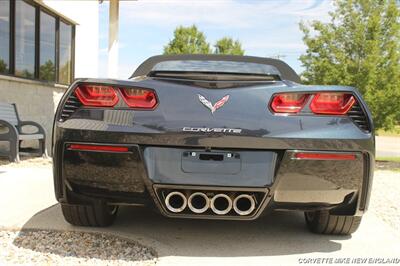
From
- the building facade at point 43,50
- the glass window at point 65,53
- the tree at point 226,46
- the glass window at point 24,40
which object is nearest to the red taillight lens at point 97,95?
the building facade at point 43,50

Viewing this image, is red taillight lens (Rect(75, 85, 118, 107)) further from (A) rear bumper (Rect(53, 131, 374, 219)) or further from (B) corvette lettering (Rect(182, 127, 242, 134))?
(B) corvette lettering (Rect(182, 127, 242, 134))

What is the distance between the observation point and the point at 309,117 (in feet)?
A: 9.71

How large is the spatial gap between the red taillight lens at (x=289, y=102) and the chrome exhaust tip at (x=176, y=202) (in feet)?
2.53

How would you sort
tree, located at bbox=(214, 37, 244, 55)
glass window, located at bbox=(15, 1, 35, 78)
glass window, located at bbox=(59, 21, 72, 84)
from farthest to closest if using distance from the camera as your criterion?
1. tree, located at bbox=(214, 37, 244, 55)
2. glass window, located at bbox=(59, 21, 72, 84)
3. glass window, located at bbox=(15, 1, 35, 78)

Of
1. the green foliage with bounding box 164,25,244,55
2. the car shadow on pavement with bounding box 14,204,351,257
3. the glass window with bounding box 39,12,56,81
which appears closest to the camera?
the car shadow on pavement with bounding box 14,204,351,257

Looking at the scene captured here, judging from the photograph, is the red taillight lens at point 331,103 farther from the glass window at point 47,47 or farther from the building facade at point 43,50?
the glass window at point 47,47

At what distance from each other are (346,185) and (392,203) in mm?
2478

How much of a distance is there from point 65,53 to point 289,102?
10855 mm

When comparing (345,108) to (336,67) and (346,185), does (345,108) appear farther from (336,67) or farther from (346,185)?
(336,67)

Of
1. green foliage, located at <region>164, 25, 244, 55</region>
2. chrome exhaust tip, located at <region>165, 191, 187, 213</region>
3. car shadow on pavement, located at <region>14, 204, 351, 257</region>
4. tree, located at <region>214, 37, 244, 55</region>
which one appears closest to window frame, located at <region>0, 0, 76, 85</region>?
car shadow on pavement, located at <region>14, 204, 351, 257</region>

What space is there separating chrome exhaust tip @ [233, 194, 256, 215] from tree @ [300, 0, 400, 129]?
363 inches

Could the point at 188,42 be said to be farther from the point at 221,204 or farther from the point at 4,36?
the point at 221,204

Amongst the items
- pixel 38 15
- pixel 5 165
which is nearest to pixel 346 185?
pixel 5 165

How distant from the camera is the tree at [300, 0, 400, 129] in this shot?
1161 centimetres
